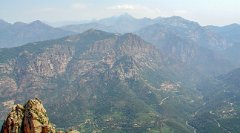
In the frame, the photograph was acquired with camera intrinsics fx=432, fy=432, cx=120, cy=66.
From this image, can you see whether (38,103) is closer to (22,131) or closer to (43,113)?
(43,113)

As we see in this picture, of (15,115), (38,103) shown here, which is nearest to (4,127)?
(15,115)

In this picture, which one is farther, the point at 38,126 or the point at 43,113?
the point at 43,113

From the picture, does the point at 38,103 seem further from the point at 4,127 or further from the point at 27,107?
the point at 4,127

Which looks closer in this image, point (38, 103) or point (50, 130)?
point (50, 130)

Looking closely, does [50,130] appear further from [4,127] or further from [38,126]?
[4,127]

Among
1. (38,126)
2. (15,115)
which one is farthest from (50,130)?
(15,115)
